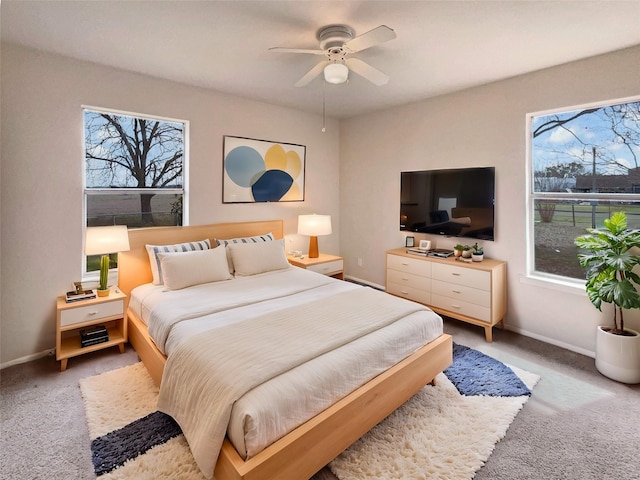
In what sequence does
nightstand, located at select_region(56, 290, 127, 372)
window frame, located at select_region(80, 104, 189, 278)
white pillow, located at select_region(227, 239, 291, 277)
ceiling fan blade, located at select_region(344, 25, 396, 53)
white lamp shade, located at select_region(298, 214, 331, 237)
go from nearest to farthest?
1. ceiling fan blade, located at select_region(344, 25, 396, 53)
2. nightstand, located at select_region(56, 290, 127, 372)
3. window frame, located at select_region(80, 104, 189, 278)
4. white pillow, located at select_region(227, 239, 291, 277)
5. white lamp shade, located at select_region(298, 214, 331, 237)

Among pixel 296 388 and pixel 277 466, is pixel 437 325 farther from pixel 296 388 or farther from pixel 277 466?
pixel 277 466

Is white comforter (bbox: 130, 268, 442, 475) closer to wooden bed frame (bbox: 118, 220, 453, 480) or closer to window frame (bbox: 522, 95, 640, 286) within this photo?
wooden bed frame (bbox: 118, 220, 453, 480)

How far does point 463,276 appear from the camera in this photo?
336 cm

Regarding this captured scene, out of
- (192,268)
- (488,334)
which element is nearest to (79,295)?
(192,268)

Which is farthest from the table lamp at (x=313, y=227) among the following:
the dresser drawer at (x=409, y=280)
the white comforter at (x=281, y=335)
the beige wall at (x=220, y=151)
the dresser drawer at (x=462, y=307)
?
the dresser drawer at (x=462, y=307)

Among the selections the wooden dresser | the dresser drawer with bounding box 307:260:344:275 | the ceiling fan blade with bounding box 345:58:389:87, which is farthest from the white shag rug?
the ceiling fan blade with bounding box 345:58:389:87

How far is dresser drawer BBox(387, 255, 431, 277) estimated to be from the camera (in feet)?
12.1

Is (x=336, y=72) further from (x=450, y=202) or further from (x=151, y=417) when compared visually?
(x=151, y=417)

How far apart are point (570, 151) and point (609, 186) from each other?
1.49 ft

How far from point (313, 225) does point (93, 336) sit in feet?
8.31

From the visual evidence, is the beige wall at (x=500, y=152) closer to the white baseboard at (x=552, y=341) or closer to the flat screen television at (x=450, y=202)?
the white baseboard at (x=552, y=341)

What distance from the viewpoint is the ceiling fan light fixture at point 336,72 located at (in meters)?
2.37

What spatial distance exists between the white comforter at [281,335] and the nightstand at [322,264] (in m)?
0.60

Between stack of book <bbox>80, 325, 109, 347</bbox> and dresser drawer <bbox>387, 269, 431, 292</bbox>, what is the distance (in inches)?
119
